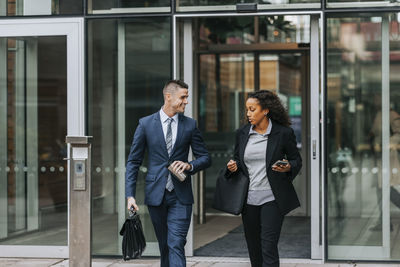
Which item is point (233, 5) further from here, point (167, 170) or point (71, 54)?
point (167, 170)

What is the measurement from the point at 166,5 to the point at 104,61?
37.1 inches

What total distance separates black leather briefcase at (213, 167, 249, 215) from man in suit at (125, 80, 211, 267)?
9.8 inches

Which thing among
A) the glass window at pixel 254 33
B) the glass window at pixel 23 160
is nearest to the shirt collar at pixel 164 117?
the glass window at pixel 23 160

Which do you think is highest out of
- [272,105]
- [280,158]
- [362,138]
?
[272,105]

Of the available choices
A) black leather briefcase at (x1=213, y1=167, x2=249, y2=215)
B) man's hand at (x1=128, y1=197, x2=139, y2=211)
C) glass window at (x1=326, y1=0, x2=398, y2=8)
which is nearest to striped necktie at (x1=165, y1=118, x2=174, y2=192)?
man's hand at (x1=128, y1=197, x2=139, y2=211)

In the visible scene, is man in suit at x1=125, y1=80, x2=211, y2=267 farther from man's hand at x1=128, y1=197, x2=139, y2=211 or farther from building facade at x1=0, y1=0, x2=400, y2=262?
building facade at x1=0, y1=0, x2=400, y2=262

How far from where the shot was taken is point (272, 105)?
6.15 m

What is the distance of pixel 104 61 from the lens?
8.40 meters

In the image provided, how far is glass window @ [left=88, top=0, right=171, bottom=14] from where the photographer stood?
820 cm

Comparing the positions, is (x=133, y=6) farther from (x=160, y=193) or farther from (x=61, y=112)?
Result: (x=61, y=112)

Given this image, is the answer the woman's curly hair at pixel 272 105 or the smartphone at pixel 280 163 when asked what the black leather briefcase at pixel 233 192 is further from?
the woman's curly hair at pixel 272 105

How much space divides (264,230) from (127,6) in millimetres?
3449

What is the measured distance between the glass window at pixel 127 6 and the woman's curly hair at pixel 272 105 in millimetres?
2415

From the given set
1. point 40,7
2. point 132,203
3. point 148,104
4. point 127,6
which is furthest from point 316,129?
point 40,7
